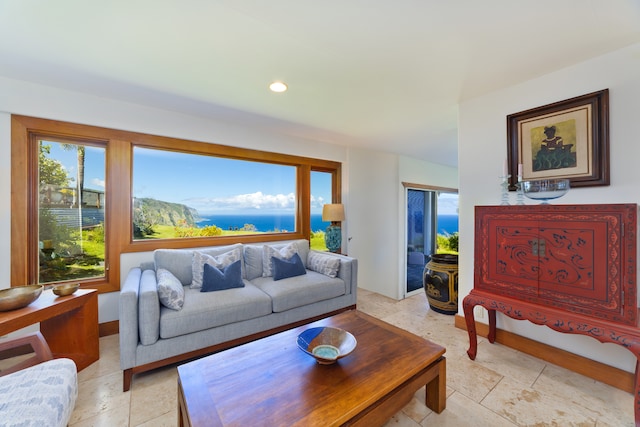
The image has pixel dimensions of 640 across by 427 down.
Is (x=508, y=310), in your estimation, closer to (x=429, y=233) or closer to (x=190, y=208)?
(x=190, y=208)

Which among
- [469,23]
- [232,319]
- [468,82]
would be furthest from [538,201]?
[232,319]

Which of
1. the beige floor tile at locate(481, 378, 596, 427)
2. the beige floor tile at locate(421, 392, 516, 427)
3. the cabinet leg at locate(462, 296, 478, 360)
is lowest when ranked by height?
the beige floor tile at locate(421, 392, 516, 427)

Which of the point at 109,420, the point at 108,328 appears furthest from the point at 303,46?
the point at 108,328

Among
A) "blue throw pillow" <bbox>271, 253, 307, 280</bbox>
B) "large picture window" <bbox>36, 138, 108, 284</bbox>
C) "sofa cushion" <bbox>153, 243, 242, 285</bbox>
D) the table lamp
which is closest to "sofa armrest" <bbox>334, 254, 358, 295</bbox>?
Result: "blue throw pillow" <bbox>271, 253, 307, 280</bbox>

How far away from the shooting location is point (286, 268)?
286 centimetres

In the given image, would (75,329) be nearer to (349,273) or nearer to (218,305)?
(218,305)

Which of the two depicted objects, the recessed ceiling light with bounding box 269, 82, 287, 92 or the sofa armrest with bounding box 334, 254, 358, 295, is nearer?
the recessed ceiling light with bounding box 269, 82, 287, 92

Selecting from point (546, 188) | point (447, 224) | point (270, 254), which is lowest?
point (270, 254)

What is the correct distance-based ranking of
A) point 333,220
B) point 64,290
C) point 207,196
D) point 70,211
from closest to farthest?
point 64,290, point 70,211, point 207,196, point 333,220

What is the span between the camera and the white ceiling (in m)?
1.40

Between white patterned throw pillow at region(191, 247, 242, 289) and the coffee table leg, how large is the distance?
2074 mm

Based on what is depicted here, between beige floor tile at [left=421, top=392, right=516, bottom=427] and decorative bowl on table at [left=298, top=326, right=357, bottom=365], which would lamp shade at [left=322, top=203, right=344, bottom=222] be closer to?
decorative bowl on table at [left=298, top=326, right=357, bottom=365]

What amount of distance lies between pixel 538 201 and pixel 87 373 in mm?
3925

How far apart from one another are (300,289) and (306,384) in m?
1.34
